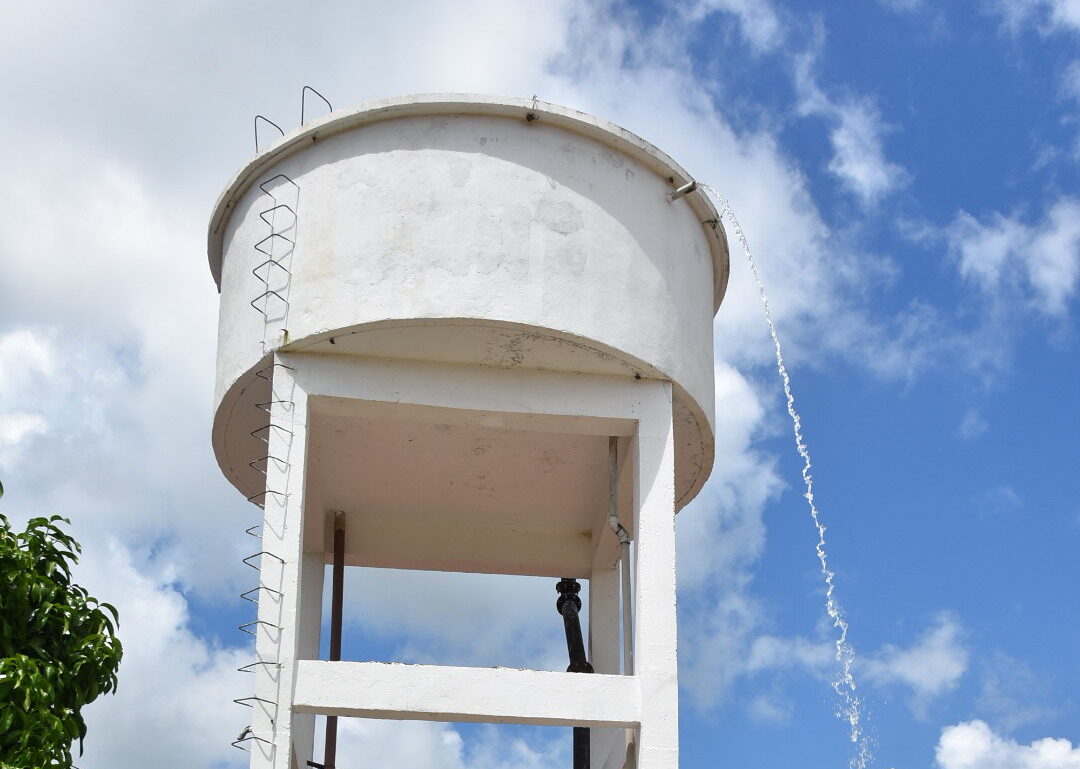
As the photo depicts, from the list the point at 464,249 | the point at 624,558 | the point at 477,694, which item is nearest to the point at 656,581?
the point at 624,558

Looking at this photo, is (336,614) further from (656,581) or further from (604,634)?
(656,581)

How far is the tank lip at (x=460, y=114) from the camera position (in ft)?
39.1

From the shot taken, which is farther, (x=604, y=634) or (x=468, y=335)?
(x=604, y=634)

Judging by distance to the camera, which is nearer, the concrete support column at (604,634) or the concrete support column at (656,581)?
the concrete support column at (656,581)

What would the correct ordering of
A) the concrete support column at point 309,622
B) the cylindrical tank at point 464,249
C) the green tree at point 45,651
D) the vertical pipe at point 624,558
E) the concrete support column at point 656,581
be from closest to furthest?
the green tree at point 45,651
the concrete support column at point 656,581
the cylindrical tank at point 464,249
the vertical pipe at point 624,558
the concrete support column at point 309,622

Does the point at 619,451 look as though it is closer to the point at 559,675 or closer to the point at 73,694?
the point at 559,675

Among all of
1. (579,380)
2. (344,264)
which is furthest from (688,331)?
(344,264)

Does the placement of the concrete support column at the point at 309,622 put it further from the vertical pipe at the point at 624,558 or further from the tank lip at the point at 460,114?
the tank lip at the point at 460,114

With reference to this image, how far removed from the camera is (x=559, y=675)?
11.4m

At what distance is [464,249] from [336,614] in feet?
14.8

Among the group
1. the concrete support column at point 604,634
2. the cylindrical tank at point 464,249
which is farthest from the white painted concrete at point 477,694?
the cylindrical tank at point 464,249

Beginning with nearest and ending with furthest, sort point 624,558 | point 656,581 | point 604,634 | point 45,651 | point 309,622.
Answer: point 45,651 < point 656,581 < point 624,558 < point 309,622 < point 604,634

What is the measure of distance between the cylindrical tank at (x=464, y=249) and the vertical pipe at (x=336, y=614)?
2448mm

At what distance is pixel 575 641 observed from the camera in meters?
14.8
